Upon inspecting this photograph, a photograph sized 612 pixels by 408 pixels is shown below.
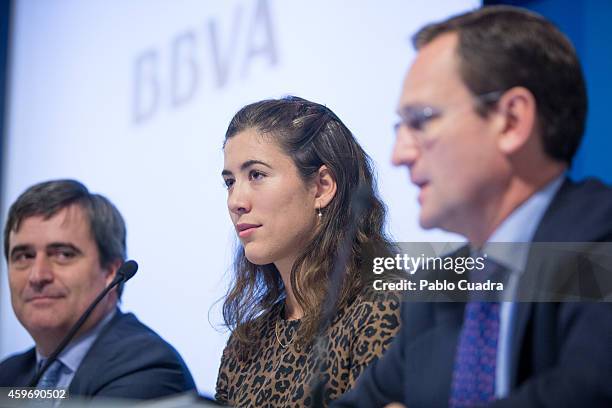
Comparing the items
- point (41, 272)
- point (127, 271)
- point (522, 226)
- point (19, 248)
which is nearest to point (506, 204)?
point (522, 226)

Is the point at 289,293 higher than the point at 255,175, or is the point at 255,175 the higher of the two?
the point at 255,175

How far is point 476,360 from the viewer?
1484mm

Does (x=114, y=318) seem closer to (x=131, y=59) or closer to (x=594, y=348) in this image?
(x=131, y=59)

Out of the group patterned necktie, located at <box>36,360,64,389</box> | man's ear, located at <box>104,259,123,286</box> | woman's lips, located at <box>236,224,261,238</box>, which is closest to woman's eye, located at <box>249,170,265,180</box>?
woman's lips, located at <box>236,224,261,238</box>

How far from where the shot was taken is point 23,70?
3.25m

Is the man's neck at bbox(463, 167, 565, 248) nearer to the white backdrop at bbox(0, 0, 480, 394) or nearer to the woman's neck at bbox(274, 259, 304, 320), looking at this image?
the white backdrop at bbox(0, 0, 480, 394)

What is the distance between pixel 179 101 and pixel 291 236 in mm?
894

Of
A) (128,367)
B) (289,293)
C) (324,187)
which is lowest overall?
(128,367)

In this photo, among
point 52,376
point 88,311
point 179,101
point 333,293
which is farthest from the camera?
point 179,101

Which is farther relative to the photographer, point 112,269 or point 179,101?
point 179,101

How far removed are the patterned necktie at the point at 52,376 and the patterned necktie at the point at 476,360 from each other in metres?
1.26

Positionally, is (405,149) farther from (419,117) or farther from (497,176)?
(497,176)

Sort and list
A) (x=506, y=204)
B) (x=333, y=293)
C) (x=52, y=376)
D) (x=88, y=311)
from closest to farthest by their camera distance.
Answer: (x=506, y=204) < (x=333, y=293) < (x=88, y=311) < (x=52, y=376)

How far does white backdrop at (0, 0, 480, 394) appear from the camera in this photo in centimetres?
233
